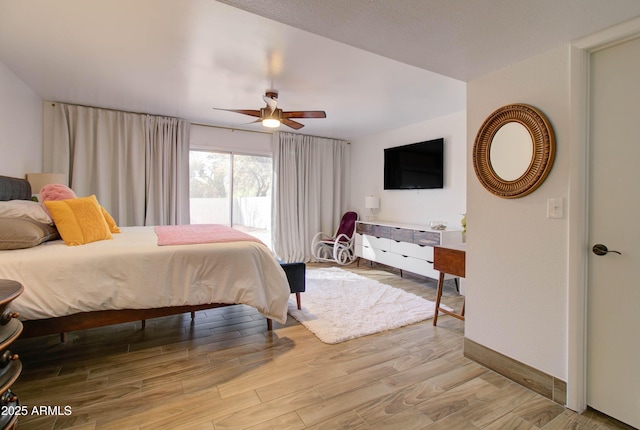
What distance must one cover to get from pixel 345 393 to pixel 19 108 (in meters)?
4.30

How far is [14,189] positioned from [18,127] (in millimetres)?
859

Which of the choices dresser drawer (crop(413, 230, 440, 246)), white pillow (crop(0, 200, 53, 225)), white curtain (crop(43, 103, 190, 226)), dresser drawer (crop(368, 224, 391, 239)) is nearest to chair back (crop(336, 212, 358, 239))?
dresser drawer (crop(368, 224, 391, 239))

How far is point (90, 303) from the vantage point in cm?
198

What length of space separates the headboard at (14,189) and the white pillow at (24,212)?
0.70 meters

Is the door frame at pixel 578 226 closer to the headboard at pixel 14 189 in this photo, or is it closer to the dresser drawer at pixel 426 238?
the dresser drawer at pixel 426 238

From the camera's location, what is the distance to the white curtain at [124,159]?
13.2 feet

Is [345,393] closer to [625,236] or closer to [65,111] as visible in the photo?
[625,236]

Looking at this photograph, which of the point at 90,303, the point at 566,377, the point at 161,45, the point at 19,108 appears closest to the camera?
A: the point at 566,377

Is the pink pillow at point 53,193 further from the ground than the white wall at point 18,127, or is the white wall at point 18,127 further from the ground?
the white wall at point 18,127

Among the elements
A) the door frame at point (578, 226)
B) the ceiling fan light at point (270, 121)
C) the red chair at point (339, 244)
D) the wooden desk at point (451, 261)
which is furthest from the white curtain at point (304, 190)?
the door frame at point (578, 226)

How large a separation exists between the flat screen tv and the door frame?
281 cm

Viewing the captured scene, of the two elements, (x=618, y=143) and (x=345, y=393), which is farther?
(x=345, y=393)

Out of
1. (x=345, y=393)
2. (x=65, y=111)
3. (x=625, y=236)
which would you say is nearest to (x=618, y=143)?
(x=625, y=236)

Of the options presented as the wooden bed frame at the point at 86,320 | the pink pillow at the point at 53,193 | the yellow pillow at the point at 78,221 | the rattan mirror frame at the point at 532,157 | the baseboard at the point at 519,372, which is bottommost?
the baseboard at the point at 519,372
